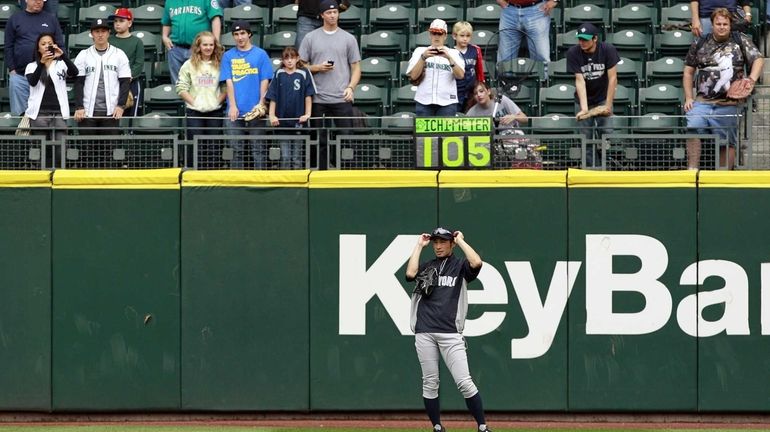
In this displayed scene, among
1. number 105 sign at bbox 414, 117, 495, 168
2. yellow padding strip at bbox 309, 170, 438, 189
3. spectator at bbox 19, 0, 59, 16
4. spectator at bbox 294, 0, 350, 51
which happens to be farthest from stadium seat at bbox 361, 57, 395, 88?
spectator at bbox 19, 0, 59, 16

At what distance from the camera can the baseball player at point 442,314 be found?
12.3 metres

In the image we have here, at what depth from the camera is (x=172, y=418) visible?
14.0m

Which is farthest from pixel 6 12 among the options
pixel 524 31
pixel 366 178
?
pixel 366 178

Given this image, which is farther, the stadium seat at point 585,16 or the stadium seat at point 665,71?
the stadium seat at point 585,16

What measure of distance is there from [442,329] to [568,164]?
99.9 inches

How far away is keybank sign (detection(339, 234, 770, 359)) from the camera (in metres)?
13.6

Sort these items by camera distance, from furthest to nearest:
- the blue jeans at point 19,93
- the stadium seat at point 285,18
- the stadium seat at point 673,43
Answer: the stadium seat at point 285,18
the stadium seat at point 673,43
the blue jeans at point 19,93

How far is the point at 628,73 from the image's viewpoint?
16812 millimetres

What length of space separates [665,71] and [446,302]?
585 centimetres

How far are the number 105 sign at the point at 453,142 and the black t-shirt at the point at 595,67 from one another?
1664 mm

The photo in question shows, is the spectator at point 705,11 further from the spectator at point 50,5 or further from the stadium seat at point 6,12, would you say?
the stadium seat at point 6,12

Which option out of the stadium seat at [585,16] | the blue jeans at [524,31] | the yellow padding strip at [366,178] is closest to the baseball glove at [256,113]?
the yellow padding strip at [366,178]

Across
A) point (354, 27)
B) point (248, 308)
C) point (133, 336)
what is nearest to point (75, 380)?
point (133, 336)

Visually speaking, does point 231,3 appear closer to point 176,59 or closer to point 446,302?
point 176,59
